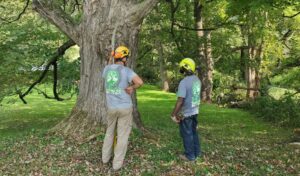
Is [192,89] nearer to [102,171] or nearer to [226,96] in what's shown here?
[102,171]

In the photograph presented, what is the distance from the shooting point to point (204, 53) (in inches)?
933

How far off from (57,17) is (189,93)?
3.65 m

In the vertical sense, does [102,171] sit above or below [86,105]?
below

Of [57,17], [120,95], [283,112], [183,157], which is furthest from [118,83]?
[283,112]

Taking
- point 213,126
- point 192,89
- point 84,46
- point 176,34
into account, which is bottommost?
point 213,126

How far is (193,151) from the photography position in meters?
8.15

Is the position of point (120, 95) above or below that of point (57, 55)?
below

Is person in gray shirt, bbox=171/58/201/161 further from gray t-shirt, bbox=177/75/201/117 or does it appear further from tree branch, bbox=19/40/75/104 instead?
tree branch, bbox=19/40/75/104

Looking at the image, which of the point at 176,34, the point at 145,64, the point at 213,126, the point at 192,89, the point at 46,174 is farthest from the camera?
the point at 145,64

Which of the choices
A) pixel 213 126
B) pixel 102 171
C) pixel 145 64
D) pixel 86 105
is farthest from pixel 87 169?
pixel 145 64

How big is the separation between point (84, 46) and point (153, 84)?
111 feet

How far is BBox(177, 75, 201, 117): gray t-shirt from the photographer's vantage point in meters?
7.92

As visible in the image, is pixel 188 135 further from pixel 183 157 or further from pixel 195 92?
pixel 195 92

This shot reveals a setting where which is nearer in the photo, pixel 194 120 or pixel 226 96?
pixel 194 120
